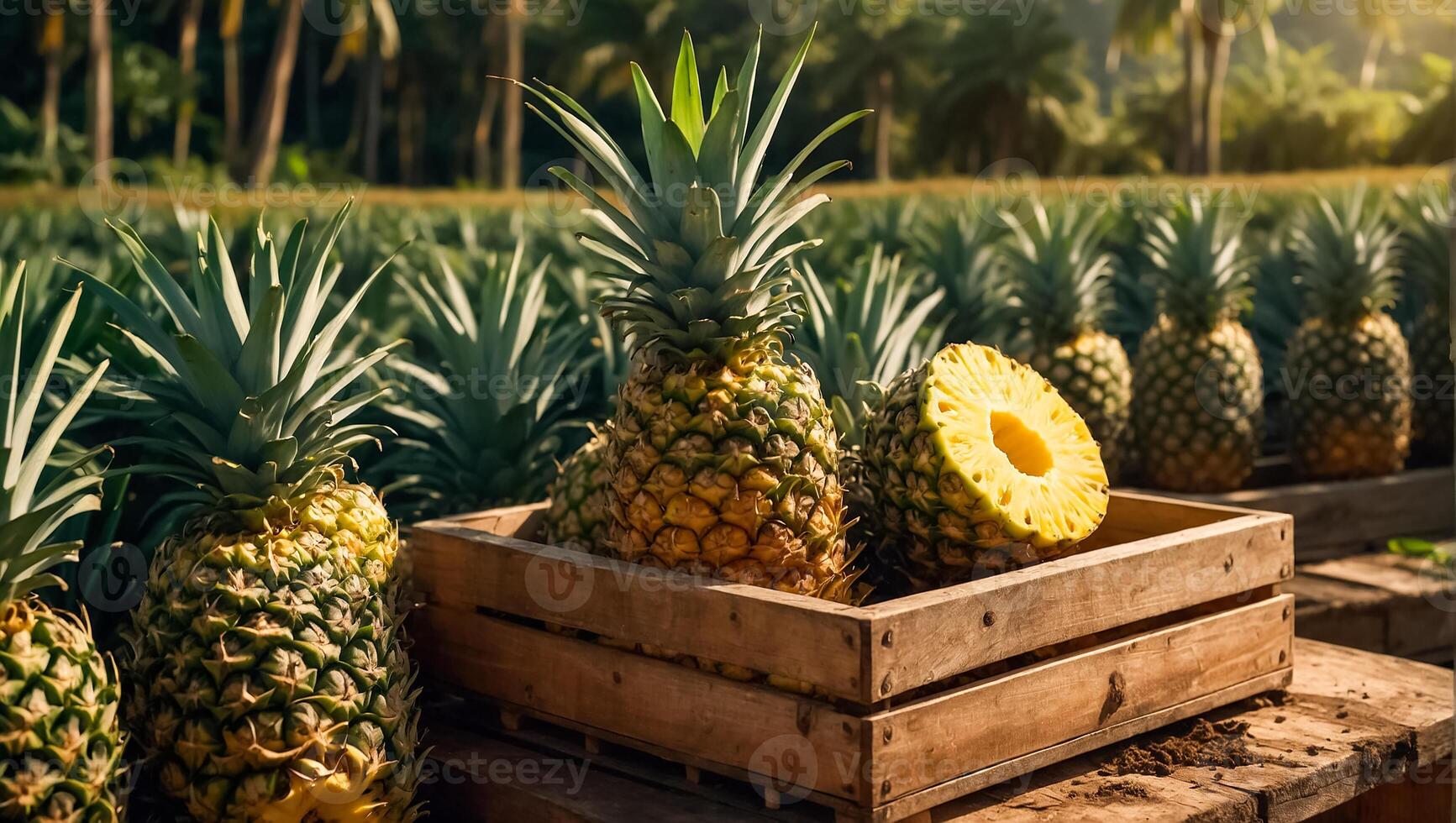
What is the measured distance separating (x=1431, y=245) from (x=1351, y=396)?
4.50 feet

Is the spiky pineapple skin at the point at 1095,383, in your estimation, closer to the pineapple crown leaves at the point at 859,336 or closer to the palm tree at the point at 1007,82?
the pineapple crown leaves at the point at 859,336

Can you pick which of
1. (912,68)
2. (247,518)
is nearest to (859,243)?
(247,518)

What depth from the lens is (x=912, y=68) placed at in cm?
6378

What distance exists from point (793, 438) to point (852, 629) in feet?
1.82

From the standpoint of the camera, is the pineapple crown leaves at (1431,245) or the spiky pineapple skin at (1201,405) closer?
the spiky pineapple skin at (1201,405)

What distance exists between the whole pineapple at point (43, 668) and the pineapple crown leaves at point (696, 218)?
1.15m

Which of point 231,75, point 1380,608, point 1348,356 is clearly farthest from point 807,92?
point 1380,608

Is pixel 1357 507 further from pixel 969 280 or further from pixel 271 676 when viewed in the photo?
pixel 271 676

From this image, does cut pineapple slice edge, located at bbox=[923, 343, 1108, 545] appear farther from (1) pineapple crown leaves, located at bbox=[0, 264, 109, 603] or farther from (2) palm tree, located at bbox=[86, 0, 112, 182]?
(2) palm tree, located at bbox=[86, 0, 112, 182]

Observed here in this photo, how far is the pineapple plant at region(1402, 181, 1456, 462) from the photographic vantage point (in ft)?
22.4

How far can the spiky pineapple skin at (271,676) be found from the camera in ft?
8.30

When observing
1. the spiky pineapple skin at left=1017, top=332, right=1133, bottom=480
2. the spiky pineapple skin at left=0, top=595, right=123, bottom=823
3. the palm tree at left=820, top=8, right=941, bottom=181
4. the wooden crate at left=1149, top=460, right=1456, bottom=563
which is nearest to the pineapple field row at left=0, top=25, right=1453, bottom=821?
the spiky pineapple skin at left=0, top=595, right=123, bottom=823

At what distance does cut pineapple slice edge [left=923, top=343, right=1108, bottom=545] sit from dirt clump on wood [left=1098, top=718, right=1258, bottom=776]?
1.72 ft

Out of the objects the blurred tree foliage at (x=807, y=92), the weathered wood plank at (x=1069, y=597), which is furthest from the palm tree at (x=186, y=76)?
the weathered wood plank at (x=1069, y=597)
